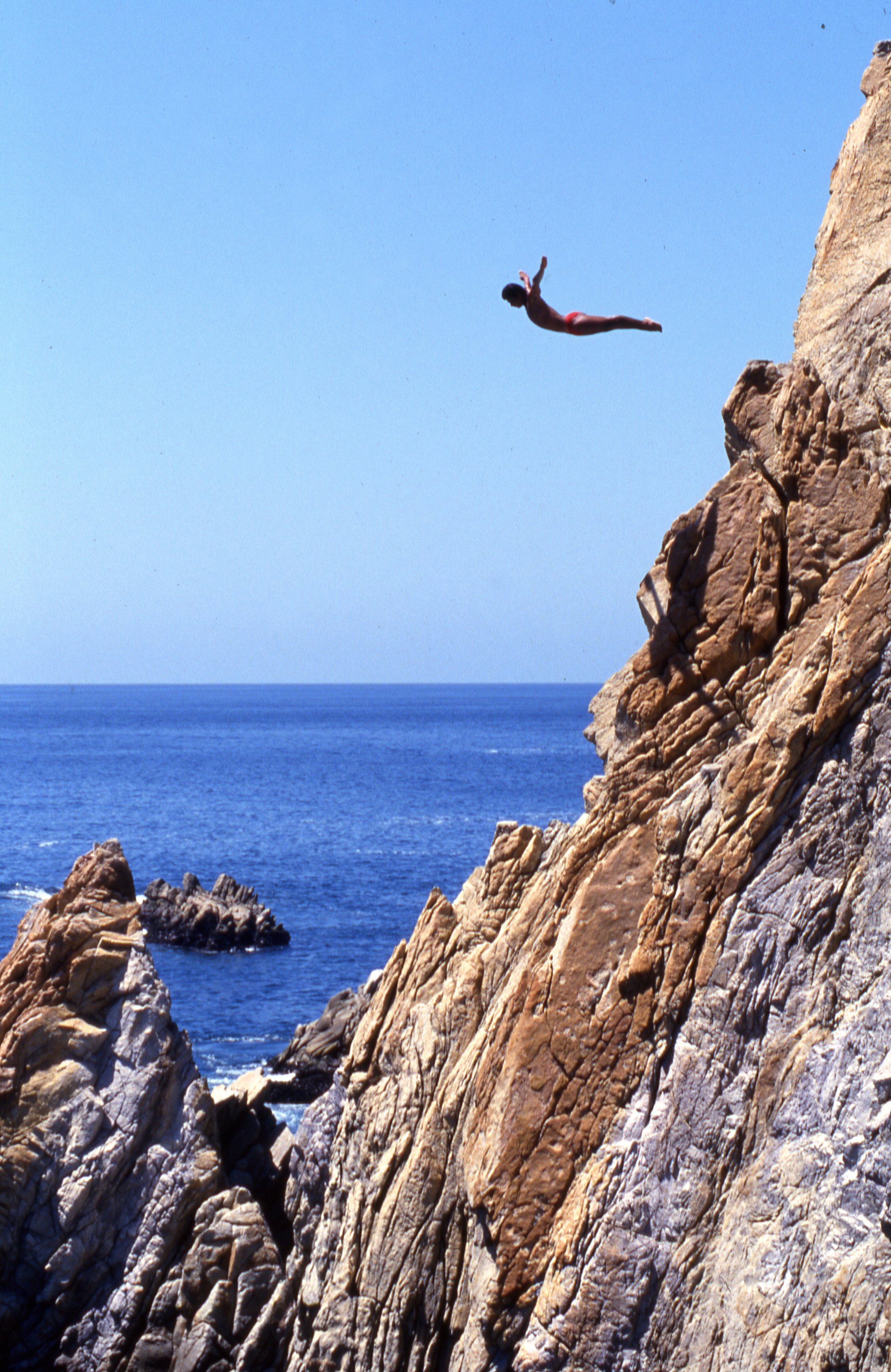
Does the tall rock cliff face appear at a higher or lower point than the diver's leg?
lower

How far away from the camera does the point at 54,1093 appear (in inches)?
→ 848

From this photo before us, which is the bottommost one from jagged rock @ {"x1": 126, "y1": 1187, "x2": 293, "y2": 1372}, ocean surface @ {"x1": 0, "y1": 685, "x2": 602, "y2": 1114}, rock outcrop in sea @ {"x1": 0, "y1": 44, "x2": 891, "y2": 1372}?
ocean surface @ {"x1": 0, "y1": 685, "x2": 602, "y2": 1114}

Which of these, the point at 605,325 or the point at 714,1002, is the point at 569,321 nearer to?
the point at 605,325

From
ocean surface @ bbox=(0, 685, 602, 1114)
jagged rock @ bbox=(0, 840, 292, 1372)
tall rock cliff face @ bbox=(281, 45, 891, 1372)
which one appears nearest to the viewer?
tall rock cliff face @ bbox=(281, 45, 891, 1372)

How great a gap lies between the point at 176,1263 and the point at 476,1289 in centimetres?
719

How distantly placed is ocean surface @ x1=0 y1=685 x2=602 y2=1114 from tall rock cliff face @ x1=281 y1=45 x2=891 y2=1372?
30587mm

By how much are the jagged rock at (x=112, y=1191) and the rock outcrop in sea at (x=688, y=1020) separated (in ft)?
0.73

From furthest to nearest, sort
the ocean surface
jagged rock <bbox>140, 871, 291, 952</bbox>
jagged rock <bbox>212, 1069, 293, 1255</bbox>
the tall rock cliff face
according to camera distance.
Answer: jagged rock <bbox>140, 871, 291, 952</bbox> < the ocean surface < jagged rock <bbox>212, 1069, 293, 1255</bbox> < the tall rock cliff face

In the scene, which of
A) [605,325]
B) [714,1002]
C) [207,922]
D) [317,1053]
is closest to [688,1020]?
[714,1002]

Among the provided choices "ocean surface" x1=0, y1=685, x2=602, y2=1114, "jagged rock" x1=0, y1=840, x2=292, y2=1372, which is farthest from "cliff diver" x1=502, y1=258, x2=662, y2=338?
"ocean surface" x1=0, y1=685, x2=602, y2=1114

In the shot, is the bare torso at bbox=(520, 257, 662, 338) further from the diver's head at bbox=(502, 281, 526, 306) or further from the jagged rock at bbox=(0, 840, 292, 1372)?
the jagged rock at bbox=(0, 840, 292, 1372)

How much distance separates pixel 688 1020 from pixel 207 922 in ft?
187

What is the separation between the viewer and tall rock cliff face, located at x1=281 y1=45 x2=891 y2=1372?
13.3 m

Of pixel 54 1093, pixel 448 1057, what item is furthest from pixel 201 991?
pixel 448 1057
